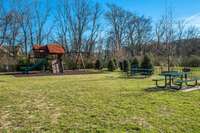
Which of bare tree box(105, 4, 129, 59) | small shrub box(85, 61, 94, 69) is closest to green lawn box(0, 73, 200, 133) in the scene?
small shrub box(85, 61, 94, 69)

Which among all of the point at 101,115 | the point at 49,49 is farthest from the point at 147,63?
the point at 101,115

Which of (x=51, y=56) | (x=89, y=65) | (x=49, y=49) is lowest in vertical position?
(x=89, y=65)

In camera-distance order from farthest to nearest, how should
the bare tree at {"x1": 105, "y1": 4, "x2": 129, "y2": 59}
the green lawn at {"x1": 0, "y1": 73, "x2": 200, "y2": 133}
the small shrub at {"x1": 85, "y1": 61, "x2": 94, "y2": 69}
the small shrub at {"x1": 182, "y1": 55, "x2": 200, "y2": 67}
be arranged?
1. the bare tree at {"x1": 105, "y1": 4, "x2": 129, "y2": 59}
2. the small shrub at {"x1": 85, "y1": 61, "x2": 94, "y2": 69}
3. the small shrub at {"x1": 182, "y1": 55, "x2": 200, "y2": 67}
4. the green lawn at {"x1": 0, "y1": 73, "x2": 200, "y2": 133}

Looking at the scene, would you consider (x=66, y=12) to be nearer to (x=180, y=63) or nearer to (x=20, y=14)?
(x=20, y=14)

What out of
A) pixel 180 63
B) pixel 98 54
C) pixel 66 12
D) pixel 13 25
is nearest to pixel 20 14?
pixel 13 25

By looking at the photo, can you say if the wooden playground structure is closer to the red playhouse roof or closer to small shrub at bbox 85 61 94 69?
the red playhouse roof

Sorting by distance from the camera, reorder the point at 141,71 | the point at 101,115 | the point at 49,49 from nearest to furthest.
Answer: the point at 101,115
the point at 141,71
the point at 49,49

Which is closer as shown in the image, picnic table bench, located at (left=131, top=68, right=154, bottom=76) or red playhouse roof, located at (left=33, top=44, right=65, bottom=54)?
picnic table bench, located at (left=131, top=68, right=154, bottom=76)

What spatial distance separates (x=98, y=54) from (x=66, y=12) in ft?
27.4

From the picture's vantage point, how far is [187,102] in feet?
22.0

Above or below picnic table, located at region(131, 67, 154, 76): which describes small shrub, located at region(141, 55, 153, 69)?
above

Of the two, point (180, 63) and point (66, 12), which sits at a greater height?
point (66, 12)

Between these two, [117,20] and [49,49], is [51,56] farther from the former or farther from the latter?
[117,20]

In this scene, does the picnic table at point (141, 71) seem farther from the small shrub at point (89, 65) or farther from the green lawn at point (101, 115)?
the small shrub at point (89, 65)
